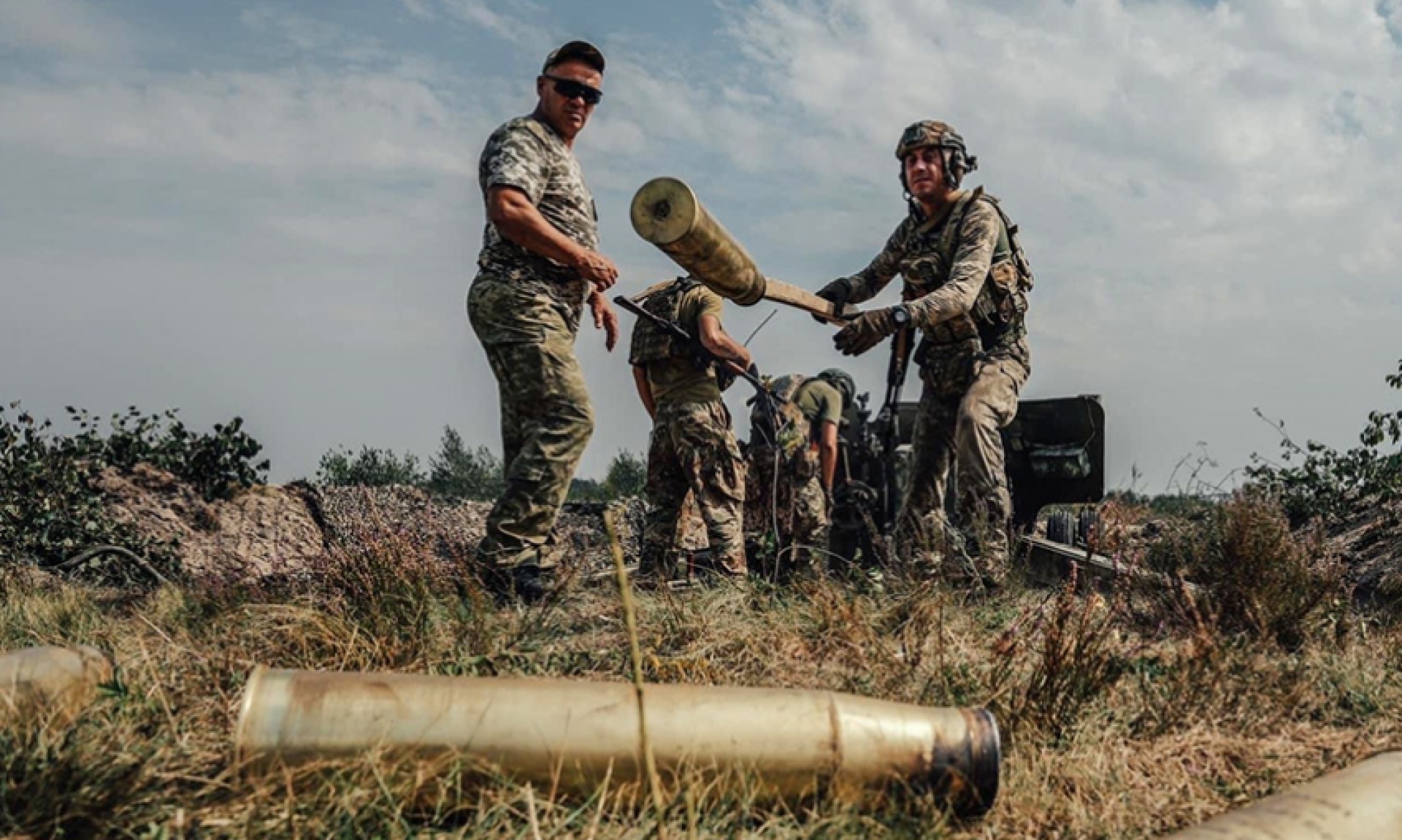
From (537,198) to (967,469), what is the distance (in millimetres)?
2394

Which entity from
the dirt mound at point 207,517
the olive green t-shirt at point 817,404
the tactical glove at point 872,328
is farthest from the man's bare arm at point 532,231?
the olive green t-shirt at point 817,404

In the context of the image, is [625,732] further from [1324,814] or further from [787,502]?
[787,502]

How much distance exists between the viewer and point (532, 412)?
521cm

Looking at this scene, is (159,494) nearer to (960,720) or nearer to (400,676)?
(400,676)

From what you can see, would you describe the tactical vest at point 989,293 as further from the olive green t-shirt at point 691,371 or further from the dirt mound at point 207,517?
the dirt mound at point 207,517

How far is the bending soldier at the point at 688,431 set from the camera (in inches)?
249

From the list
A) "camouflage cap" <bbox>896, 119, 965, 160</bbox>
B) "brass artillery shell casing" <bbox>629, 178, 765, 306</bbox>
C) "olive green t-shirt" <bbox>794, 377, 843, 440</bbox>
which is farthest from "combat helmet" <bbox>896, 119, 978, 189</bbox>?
"olive green t-shirt" <bbox>794, 377, 843, 440</bbox>

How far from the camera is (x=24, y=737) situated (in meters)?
2.81

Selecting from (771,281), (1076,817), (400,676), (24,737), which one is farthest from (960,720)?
(771,281)

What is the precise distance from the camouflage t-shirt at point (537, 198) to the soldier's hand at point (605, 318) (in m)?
0.31

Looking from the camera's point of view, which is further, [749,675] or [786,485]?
[786,485]

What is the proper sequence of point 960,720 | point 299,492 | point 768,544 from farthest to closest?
1. point 299,492
2. point 768,544
3. point 960,720

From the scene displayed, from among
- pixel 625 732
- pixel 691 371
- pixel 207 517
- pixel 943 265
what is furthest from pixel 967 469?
pixel 207 517

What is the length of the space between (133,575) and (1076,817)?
5991mm
